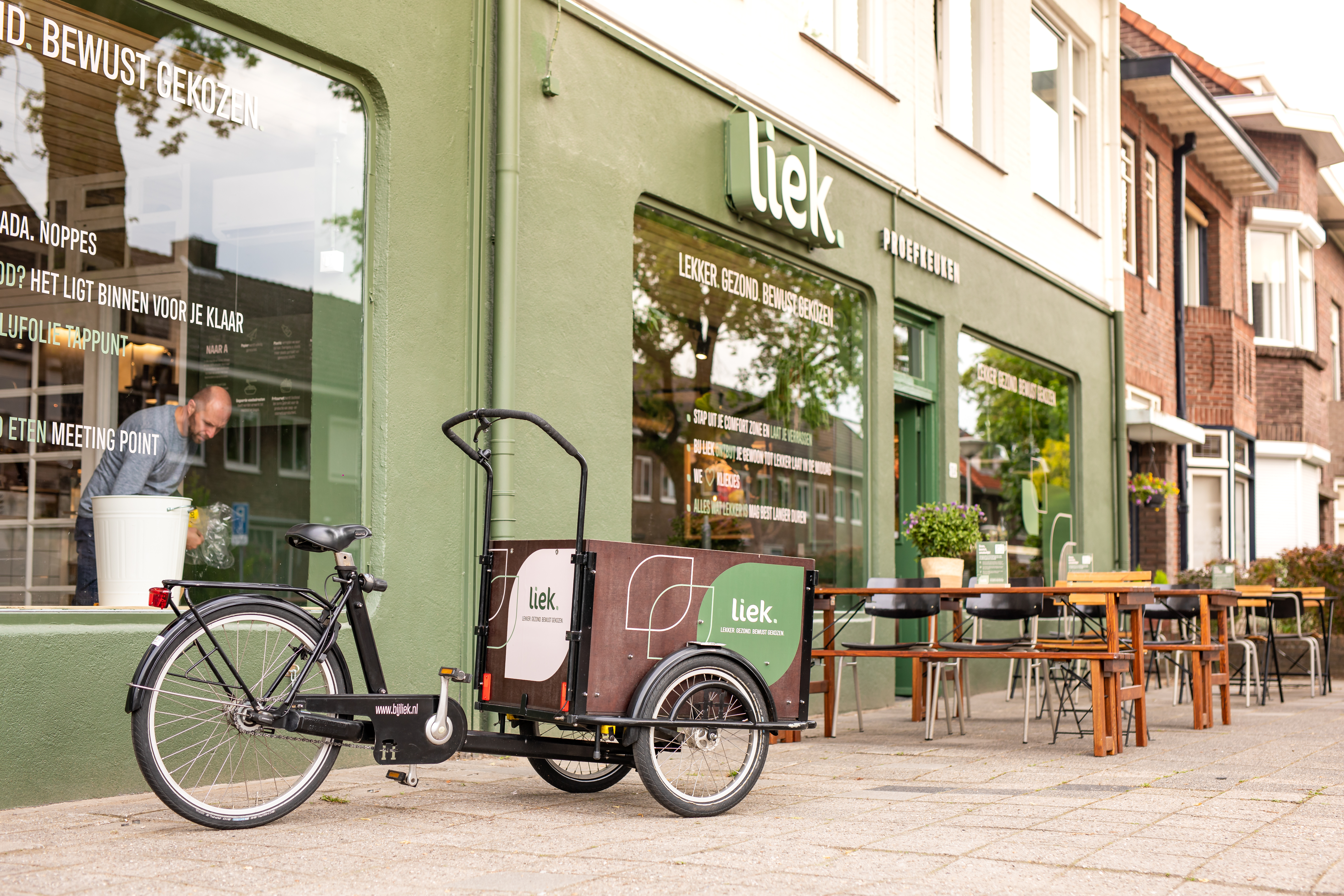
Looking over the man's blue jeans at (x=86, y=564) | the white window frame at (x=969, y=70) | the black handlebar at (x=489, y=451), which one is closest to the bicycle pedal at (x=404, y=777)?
the black handlebar at (x=489, y=451)

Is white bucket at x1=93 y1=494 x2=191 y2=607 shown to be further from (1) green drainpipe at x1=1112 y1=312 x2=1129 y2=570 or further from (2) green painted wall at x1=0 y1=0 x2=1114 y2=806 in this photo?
(1) green drainpipe at x1=1112 y1=312 x2=1129 y2=570

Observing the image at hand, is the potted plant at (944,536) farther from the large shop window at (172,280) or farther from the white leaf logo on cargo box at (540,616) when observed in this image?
the white leaf logo on cargo box at (540,616)

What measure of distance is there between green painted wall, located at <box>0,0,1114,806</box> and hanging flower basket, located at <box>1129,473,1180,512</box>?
983 centimetres

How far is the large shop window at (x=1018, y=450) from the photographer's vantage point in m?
12.5

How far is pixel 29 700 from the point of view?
5113 mm

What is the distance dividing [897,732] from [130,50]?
570cm

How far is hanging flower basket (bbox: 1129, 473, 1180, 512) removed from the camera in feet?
54.4

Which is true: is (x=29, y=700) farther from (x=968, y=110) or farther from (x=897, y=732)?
(x=968, y=110)

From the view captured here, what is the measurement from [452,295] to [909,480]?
557cm

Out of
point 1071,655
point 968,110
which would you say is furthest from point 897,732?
point 968,110

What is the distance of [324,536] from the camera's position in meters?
4.88

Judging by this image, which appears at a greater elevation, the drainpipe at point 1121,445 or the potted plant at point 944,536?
the drainpipe at point 1121,445

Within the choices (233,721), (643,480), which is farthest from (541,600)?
(643,480)

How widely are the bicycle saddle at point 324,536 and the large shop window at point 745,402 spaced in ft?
10.5
